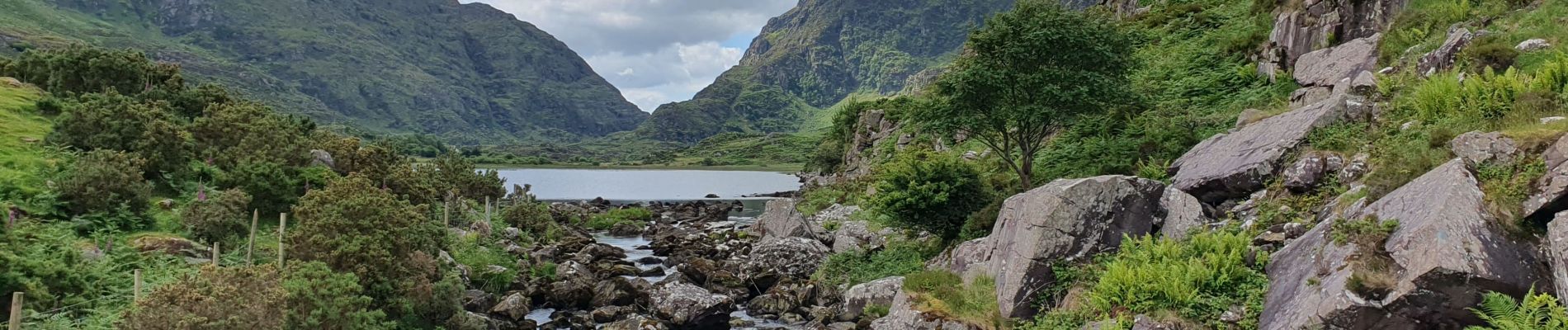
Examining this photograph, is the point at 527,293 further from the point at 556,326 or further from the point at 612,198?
the point at 612,198

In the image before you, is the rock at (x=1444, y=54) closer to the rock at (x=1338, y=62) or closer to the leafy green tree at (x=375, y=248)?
the rock at (x=1338, y=62)

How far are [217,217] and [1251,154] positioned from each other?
2936cm

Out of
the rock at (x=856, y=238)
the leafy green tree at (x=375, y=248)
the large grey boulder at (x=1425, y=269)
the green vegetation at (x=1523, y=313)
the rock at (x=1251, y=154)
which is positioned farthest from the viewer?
the rock at (x=856, y=238)

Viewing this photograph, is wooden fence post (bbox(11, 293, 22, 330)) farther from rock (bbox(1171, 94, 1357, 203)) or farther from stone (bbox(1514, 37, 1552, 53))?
stone (bbox(1514, 37, 1552, 53))

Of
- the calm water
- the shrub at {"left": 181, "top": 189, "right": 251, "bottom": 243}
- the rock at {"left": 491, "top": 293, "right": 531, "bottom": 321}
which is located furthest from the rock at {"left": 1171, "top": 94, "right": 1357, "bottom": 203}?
the calm water

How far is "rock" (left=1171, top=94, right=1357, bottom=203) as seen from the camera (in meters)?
19.0

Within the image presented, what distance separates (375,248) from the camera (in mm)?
19562

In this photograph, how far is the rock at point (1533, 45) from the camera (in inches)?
710

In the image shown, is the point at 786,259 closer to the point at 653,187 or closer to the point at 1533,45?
the point at 1533,45

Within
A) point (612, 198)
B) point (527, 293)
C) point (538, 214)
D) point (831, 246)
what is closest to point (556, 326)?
point (527, 293)

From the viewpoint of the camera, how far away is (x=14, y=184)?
2262 cm

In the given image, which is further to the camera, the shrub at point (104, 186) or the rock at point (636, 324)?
the rock at point (636, 324)

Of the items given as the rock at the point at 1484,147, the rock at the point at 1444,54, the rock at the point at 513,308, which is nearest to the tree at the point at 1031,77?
the rock at the point at 1444,54

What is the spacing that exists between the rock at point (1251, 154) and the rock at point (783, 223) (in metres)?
20.4
